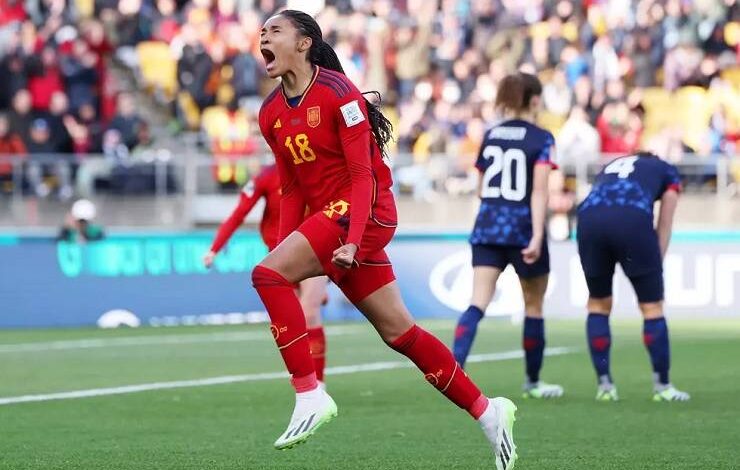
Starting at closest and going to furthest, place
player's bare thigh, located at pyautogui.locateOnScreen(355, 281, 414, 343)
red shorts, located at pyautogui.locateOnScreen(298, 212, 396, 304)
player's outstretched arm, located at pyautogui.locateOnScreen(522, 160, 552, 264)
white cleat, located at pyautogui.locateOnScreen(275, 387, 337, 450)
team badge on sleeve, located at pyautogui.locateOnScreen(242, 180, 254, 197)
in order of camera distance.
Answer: white cleat, located at pyautogui.locateOnScreen(275, 387, 337, 450) < red shorts, located at pyautogui.locateOnScreen(298, 212, 396, 304) < player's bare thigh, located at pyautogui.locateOnScreen(355, 281, 414, 343) < player's outstretched arm, located at pyautogui.locateOnScreen(522, 160, 552, 264) < team badge on sleeve, located at pyautogui.locateOnScreen(242, 180, 254, 197)

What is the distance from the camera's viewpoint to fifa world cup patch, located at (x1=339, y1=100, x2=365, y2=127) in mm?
7215

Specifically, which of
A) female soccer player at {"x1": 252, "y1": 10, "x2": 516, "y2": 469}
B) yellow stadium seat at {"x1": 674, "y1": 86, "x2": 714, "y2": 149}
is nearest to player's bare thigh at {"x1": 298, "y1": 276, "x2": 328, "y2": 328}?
female soccer player at {"x1": 252, "y1": 10, "x2": 516, "y2": 469}

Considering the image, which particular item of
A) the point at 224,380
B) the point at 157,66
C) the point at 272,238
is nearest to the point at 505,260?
the point at 272,238

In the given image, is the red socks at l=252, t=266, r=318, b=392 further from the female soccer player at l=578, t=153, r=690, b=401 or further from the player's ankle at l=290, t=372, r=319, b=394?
the female soccer player at l=578, t=153, r=690, b=401

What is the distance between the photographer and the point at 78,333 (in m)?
19.0

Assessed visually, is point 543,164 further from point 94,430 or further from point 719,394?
point 94,430

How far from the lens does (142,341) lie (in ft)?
57.6

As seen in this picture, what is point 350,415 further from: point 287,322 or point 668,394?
point 287,322

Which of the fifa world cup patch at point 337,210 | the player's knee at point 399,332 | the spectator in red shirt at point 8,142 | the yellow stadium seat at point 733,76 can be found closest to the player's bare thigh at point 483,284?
the player's knee at point 399,332

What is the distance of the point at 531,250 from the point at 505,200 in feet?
1.60

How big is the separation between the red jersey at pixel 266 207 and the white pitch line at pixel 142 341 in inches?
201

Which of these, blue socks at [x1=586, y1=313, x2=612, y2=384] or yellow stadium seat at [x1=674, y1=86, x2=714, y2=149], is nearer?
blue socks at [x1=586, y1=313, x2=612, y2=384]

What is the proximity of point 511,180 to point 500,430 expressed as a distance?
4.09 meters

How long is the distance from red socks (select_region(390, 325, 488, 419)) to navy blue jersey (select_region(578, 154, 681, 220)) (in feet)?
12.7
